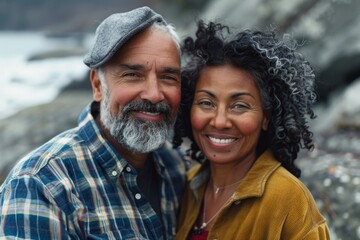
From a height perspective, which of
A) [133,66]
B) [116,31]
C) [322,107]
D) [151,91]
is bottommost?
[322,107]

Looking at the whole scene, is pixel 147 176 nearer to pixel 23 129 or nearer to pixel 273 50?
pixel 273 50

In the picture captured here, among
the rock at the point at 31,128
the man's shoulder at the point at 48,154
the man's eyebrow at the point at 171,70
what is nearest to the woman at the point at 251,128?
the man's eyebrow at the point at 171,70

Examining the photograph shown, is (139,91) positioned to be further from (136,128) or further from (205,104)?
(205,104)

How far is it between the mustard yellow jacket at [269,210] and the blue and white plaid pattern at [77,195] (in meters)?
0.44

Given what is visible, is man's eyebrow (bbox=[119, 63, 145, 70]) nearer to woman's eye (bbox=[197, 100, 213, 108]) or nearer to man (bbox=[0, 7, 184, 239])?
man (bbox=[0, 7, 184, 239])

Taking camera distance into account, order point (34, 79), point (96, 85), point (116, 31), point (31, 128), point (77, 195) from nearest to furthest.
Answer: point (77, 195), point (116, 31), point (96, 85), point (31, 128), point (34, 79)

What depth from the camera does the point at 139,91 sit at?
2.93 metres

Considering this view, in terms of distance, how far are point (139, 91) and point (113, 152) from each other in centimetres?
35

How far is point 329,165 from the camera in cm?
475

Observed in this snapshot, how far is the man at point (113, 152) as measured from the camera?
260 centimetres

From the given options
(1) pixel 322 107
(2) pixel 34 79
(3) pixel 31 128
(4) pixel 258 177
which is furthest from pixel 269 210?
(2) pixel 34 79

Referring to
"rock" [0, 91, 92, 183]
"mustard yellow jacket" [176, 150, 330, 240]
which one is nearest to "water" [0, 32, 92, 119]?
"rock" [0, 91, 92, 183]

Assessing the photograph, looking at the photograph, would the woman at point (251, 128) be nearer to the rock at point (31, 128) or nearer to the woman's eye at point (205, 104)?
the woman's eye at point (205, 104)

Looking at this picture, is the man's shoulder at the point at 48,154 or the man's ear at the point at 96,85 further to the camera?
the man's ear at the point at 96,85
